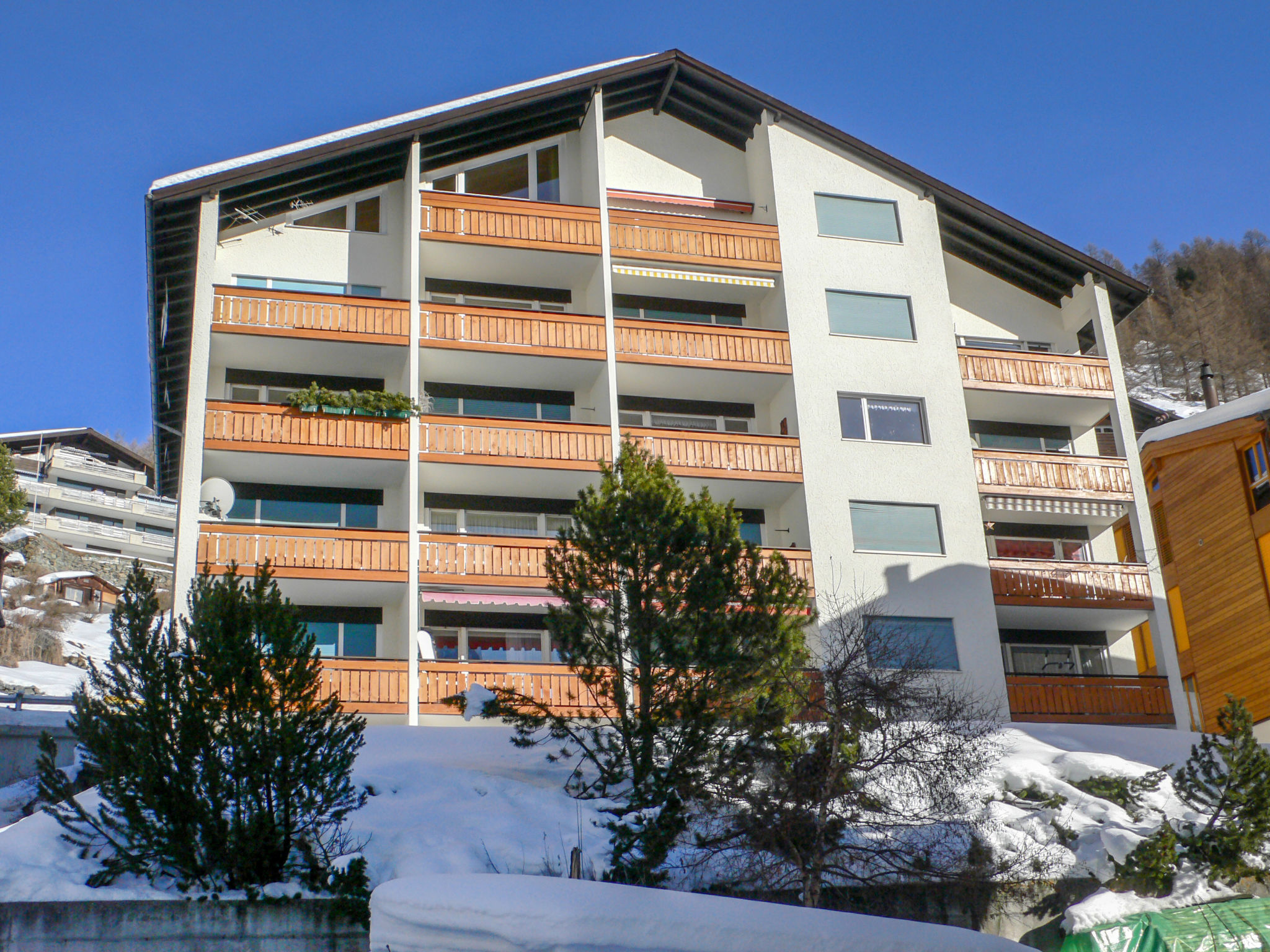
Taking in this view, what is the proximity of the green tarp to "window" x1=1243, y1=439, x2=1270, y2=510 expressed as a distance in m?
16.1

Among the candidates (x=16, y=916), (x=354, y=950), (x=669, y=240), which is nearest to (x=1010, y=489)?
(x=669, y=240)

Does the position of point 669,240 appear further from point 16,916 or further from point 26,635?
point 26,635

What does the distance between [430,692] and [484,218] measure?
37.0ft

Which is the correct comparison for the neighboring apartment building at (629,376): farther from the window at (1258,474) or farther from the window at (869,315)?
the window at (1258,474)

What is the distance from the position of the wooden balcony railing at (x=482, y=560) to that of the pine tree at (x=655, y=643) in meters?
7.86

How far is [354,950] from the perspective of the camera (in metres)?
14.6

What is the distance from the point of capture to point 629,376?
30.5 m

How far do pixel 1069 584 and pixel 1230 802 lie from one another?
12384 mm

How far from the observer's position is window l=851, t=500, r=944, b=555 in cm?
2905

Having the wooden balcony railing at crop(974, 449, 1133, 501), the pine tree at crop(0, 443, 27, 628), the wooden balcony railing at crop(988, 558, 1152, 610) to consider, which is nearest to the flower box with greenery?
the wooden balcony railing at crop(974, 449, 1133, 501)

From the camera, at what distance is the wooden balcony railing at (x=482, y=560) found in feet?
87.9

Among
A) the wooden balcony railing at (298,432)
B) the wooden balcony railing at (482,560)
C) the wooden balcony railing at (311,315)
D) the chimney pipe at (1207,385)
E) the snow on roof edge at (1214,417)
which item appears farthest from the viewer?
the chimney pipe at (1207,385)

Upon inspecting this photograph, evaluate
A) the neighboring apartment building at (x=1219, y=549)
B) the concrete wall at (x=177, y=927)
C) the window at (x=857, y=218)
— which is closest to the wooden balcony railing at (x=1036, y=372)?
the neighboring apartment building at (x=1219, y=549)

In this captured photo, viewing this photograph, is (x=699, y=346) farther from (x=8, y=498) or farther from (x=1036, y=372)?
(x=8, y=498)
